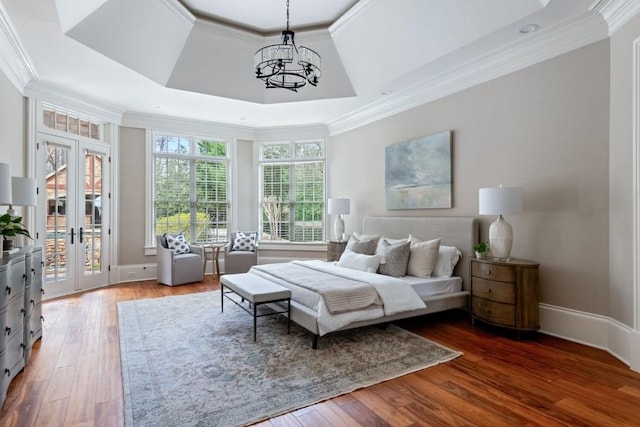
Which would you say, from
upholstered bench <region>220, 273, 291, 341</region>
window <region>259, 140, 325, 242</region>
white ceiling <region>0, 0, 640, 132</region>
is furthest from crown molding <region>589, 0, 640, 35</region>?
window <region>259, 140, 325, 242</region>

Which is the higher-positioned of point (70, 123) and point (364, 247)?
point (70, 123)

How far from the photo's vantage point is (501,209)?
142 inches

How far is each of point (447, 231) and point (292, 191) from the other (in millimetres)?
3902

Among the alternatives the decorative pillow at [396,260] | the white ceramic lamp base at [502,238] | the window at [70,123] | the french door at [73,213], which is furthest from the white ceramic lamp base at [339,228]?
the window at [70,123]

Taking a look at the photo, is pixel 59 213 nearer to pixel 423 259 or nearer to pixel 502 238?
pixel 423 259

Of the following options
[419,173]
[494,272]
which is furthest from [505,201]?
[419,173]

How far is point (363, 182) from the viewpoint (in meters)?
6.52

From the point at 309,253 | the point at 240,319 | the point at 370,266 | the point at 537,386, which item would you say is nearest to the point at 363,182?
the point at 309,253

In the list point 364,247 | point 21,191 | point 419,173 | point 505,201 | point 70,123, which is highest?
point 70,123

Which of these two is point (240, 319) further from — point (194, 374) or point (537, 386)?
point (537, 386)

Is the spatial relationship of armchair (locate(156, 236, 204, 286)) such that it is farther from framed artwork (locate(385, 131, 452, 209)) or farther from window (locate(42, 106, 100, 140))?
framed artwork (locate(385, 131, 452, 209))

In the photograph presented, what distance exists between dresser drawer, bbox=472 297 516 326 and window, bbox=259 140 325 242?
3.98m

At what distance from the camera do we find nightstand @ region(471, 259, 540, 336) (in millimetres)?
3502

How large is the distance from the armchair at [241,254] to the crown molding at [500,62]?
338cm
